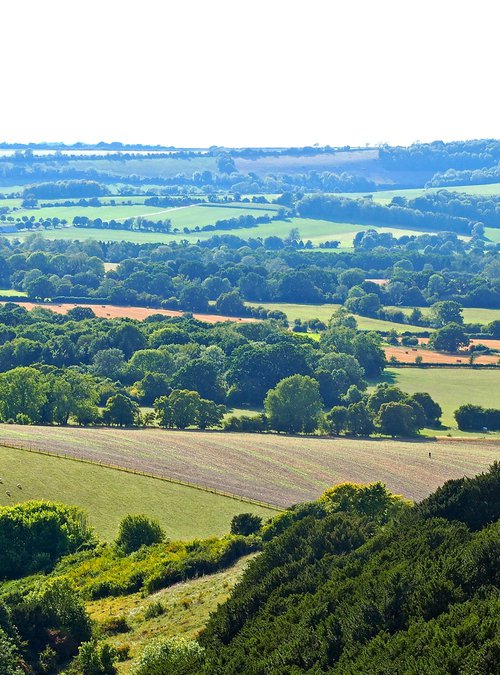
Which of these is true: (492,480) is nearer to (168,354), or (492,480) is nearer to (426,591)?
(426,591)

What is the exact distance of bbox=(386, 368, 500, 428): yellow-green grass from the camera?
143m

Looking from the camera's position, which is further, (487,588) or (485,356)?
(485,356)

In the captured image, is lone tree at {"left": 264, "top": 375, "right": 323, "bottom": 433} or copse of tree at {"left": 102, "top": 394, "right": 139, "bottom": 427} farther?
lone tree at {"left": 264, "top": 375, "right": 323, "bottom": 433}

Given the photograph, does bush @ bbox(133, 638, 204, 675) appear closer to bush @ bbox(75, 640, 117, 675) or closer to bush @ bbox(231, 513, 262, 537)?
bush @ bbox(75, 640, 117, 675)

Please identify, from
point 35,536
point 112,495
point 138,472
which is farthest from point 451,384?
point 35,536

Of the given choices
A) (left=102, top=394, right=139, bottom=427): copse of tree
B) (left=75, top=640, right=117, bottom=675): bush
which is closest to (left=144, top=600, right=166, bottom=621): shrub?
(left=75, top=640, right=117, bottom=675): bush

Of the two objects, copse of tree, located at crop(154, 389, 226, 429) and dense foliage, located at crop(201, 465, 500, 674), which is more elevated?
dense foliage, located at crop(201, 465, 500, 674)

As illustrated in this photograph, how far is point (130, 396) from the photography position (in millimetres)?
143625

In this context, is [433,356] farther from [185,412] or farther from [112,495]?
[112,495]

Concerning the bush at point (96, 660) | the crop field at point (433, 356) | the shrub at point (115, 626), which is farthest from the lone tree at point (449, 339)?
the bush at point (96, 660)

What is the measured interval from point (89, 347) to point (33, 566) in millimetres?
93501

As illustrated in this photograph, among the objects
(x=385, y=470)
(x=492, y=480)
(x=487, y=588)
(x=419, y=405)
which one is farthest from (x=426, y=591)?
(x=419, y=405)

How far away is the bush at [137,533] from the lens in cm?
8100

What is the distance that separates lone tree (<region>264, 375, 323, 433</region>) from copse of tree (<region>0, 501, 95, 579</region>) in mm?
45946
